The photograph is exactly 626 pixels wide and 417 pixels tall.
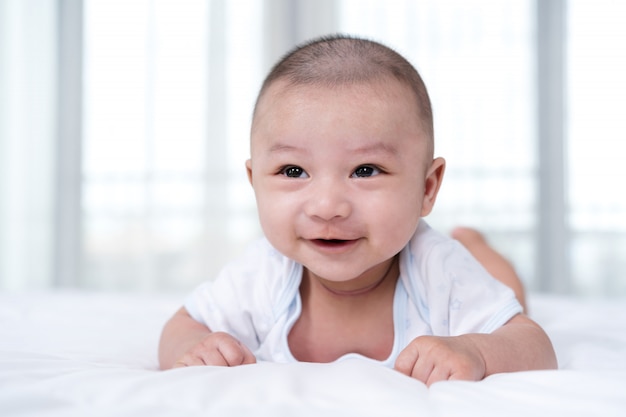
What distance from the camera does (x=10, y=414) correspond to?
60 centimetres

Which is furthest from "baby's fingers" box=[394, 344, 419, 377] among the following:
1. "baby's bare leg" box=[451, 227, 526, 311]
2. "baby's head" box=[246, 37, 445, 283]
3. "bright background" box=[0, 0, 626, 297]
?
"bright background" box=[0, 0, 626, 297]

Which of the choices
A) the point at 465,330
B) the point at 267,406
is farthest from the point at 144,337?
the point at 267,406

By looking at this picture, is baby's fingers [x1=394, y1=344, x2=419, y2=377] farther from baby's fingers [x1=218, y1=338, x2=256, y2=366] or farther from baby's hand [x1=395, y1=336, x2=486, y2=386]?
baby's fingers [x1=218, y1=338, x2=256, y2=366]

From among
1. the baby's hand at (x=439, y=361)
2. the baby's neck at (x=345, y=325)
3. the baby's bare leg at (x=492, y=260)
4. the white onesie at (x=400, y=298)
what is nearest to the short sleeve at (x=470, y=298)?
the white onesie at (x=400, y=298)

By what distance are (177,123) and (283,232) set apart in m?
2.85

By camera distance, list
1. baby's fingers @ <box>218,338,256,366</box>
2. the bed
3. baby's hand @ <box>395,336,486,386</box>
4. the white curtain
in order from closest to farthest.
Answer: the bed → baby's hand @ <box>395,336,486,386</box> → baby's fingers @ <box>218,338,256,366</box> → the white curtain

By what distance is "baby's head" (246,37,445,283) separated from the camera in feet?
3.14

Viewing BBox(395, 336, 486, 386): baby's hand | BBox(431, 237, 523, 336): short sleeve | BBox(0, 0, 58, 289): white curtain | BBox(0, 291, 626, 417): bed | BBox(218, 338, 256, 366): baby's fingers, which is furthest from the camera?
BBox(0, 0, 58, 289): white curtain

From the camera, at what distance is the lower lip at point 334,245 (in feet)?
3.28

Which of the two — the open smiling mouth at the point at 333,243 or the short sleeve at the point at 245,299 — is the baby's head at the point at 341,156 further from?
the short sleeve at the point at 245,299

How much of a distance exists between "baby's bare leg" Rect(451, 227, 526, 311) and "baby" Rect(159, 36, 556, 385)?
1.12 ft

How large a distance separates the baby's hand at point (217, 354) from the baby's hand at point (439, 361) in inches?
9.2

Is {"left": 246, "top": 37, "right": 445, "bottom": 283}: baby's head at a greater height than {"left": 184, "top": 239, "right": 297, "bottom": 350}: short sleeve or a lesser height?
greater

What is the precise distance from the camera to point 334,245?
1008 millimetres
